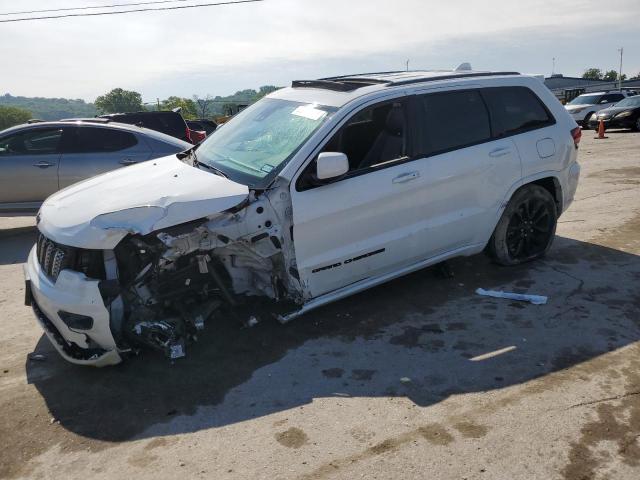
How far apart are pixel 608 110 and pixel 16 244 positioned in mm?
20963

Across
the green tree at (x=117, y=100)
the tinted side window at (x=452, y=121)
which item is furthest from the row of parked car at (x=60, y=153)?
the green tree at (x=117, y=100)

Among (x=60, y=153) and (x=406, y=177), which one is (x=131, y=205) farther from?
(x=60, y=153)

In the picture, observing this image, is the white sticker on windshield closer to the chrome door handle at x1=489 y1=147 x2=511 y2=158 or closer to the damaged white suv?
the damaged white suv

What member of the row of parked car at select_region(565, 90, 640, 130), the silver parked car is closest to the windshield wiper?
the silver parked car

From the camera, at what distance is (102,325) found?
11.8ft

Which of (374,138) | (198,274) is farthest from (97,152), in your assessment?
(374,138)

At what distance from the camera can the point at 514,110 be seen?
17.4 ft

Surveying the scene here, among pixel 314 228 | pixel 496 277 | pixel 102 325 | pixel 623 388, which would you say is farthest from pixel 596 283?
pixel 102 325

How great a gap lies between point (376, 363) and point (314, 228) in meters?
1.08

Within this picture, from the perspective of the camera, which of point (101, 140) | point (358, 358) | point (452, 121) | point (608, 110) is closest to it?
point (358, 358)

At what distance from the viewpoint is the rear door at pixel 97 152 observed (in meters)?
7.94

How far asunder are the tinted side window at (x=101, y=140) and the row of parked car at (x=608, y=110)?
16.9 m

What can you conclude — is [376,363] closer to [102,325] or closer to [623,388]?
[623,388]

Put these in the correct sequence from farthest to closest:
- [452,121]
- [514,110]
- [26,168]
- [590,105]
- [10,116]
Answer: [10,116] < [590,105] < [26,168] < [514,110] < [452,121]
